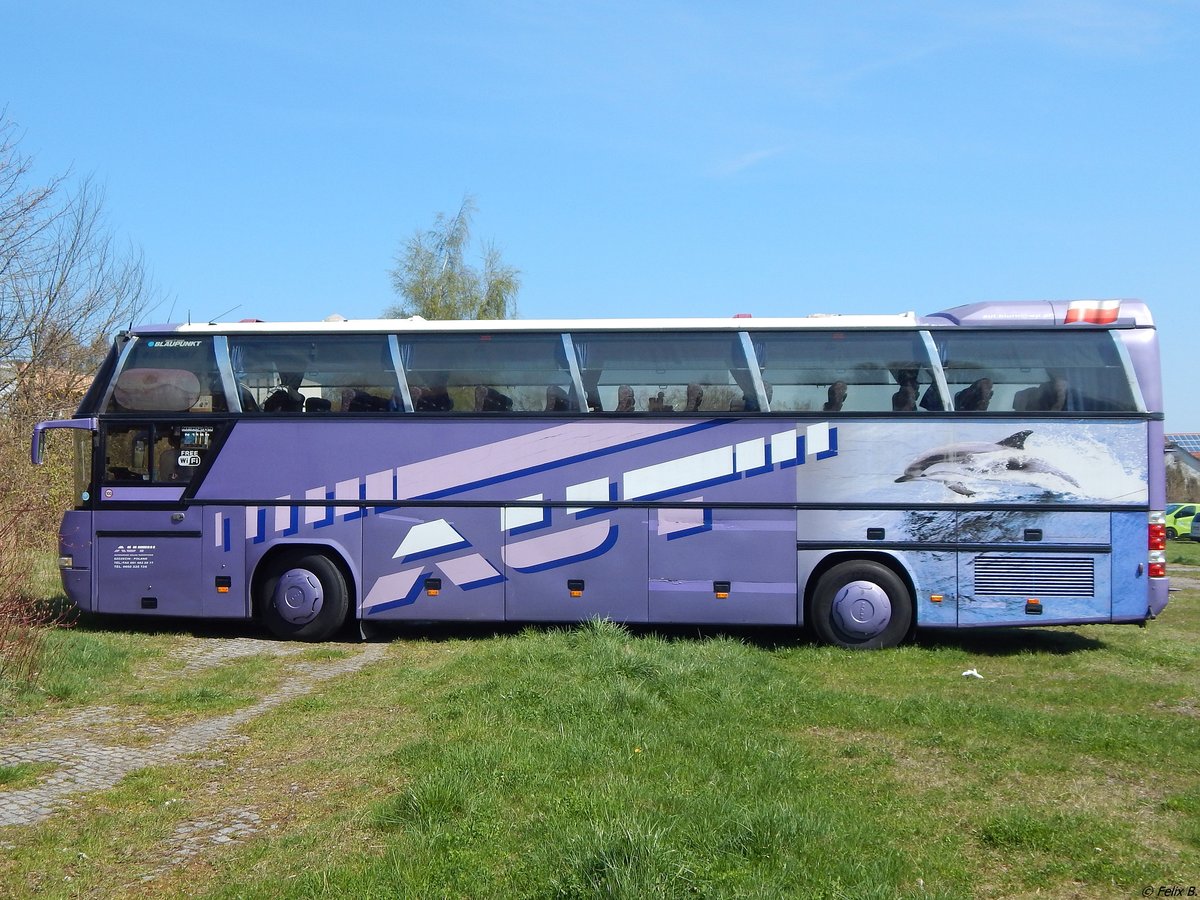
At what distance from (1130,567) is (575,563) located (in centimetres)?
593

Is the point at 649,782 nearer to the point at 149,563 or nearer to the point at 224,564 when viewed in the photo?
the point at 224,564

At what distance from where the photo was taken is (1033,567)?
1152cm

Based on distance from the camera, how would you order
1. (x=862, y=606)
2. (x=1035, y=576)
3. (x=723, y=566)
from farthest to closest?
(x=723, y=566) → (x=862, y=606) → (x=1035, y=576)

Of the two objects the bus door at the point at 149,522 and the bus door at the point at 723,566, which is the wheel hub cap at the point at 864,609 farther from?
the bus door at the point at 149,522

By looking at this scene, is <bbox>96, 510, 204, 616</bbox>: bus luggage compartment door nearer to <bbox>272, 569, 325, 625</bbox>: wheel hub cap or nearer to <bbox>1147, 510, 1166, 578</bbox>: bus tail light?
<bbox>272, 569, 325, 625</bbox>: wheel hub cap

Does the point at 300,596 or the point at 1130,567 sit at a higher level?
the point at 1130,567

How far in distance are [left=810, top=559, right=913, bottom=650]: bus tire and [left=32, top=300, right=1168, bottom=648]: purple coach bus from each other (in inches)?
1.0

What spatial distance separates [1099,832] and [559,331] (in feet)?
27.2

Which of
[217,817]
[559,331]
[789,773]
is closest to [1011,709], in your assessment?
[789,773]

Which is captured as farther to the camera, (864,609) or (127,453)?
(127,453)

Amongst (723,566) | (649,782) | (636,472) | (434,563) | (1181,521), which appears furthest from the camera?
(1181,521)

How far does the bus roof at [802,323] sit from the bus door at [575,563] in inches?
83.3

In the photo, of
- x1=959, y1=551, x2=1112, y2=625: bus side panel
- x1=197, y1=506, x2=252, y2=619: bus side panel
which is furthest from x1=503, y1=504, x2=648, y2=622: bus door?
x1=959, y1=551, x2=1112, y2=625: bus side panel

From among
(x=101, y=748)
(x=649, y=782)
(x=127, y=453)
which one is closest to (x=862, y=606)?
(x=649, y=782)
